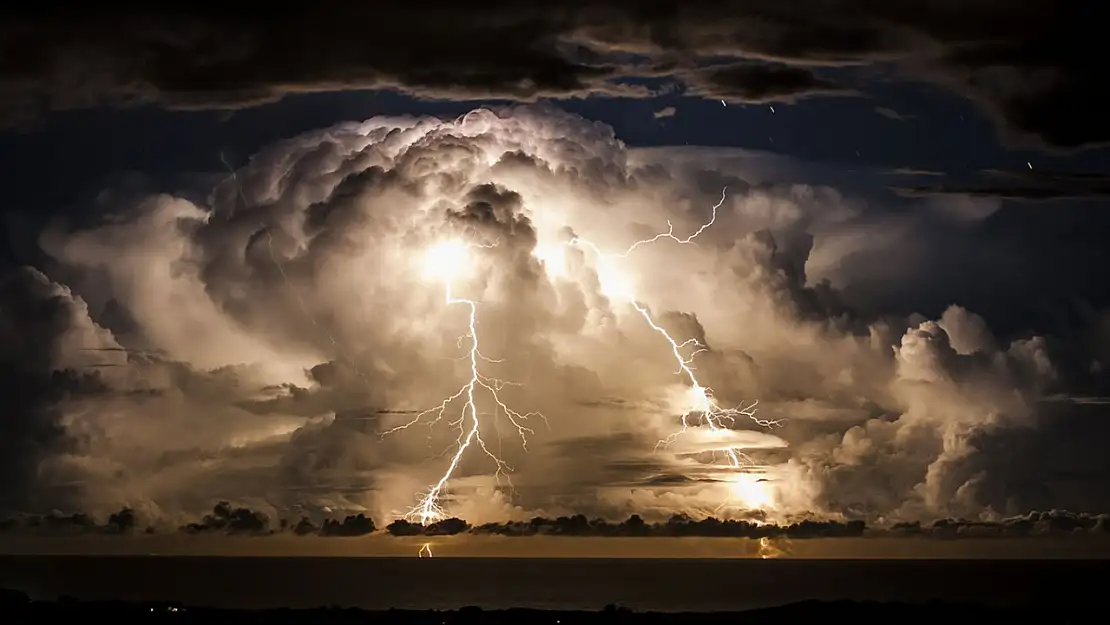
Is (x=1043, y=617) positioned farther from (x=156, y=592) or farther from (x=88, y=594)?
(x=156, y=592)

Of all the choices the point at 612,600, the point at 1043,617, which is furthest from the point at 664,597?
the point at 1043,617

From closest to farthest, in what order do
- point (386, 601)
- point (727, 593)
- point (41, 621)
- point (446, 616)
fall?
point (41, 621), point (446, 616), point (386, 601), point (727, 593)

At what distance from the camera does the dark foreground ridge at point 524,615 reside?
49781mm

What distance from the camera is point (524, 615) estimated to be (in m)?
53.3

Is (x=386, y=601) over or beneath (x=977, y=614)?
over

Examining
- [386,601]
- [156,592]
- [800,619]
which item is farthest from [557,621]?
[156,592]

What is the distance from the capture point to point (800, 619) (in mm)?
51188

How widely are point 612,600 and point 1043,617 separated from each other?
70.0 m

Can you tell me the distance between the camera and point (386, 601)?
113 m

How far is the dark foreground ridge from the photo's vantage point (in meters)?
49.8

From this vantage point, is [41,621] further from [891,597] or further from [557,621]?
[891,597]

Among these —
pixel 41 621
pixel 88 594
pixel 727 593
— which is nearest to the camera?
pixel 41 621

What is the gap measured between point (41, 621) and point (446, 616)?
15.5m

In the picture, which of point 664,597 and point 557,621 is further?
point 664,597
